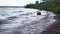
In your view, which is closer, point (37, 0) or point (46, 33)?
point (46, 33)

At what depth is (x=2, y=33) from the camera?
9133 mm

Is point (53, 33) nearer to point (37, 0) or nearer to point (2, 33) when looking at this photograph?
point (2, 33)

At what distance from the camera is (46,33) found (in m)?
9.02

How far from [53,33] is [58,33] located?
0.25m

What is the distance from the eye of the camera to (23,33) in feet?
29.7

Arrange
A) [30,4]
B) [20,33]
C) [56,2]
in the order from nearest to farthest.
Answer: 1. [20,33]
2. [56,2]
3. [30,4]

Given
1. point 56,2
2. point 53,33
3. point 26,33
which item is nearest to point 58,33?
point 53,33

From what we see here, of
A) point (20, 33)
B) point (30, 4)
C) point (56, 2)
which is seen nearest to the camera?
point (20, 33)

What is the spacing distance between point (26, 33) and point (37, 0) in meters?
36.9

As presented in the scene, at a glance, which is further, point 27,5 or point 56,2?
point 27,5

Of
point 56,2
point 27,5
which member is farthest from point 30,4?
point 56,2

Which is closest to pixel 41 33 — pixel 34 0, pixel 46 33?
pixel 46 33

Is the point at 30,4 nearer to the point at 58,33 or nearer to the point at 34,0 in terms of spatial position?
the point at 34,0

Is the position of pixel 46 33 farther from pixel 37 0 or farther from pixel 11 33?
pixel 37 0
